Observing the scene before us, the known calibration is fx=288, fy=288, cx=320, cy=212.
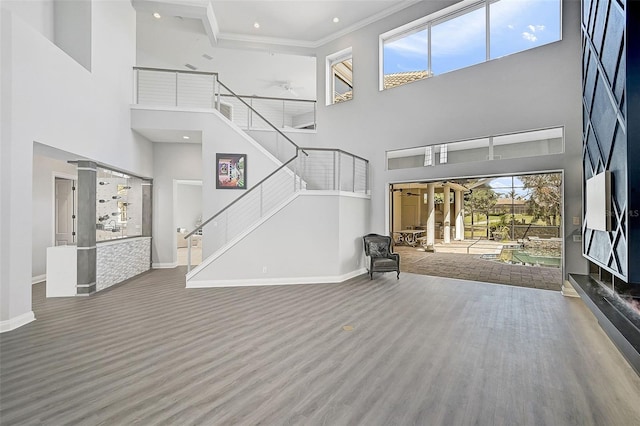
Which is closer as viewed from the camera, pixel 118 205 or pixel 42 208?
pixel 42 208

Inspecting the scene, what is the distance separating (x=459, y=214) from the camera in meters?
15.0

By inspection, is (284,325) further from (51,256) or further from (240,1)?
(240,1)

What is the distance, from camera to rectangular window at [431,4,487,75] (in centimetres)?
695

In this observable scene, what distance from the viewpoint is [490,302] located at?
5.37m

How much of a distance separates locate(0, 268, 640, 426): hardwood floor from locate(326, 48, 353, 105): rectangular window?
7.03 metres

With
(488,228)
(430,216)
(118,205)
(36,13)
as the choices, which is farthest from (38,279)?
(488,228)

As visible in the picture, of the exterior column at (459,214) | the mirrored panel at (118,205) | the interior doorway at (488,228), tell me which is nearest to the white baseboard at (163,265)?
the mirrored panel at (118,205)

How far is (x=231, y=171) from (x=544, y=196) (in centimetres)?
862

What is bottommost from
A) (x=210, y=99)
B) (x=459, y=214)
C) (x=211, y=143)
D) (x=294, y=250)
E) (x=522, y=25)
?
(x=294, y=250)

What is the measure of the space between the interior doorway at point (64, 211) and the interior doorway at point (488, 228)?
29.5 ft

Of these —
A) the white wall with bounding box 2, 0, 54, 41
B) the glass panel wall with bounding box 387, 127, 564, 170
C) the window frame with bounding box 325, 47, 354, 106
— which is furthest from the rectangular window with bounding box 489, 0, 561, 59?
the white wall with bounding box 2, 0, 54, 41

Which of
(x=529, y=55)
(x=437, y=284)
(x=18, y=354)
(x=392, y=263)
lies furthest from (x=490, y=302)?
(x=18, y=354)

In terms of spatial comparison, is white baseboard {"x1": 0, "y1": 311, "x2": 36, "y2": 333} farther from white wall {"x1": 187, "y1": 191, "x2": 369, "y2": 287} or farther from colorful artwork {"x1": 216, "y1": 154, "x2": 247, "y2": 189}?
colorful artwork {"x1": 216, "y1": 154, "x2": 247, "y2": 189}

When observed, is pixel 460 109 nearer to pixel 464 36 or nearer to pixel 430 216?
pixel 464 36
